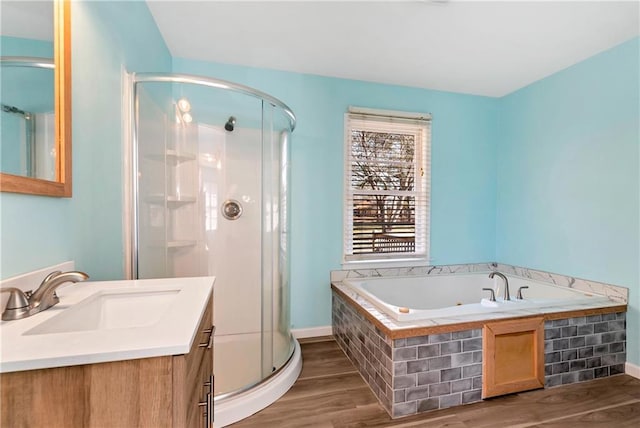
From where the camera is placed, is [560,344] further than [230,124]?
No

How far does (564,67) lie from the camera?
8.09 ft

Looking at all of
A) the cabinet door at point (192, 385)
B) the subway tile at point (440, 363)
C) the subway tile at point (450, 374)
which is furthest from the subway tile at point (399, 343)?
the cabinet door at point (192, 385)

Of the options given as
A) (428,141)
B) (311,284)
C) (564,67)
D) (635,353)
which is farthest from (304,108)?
→ (635,353)

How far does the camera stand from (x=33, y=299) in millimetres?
804

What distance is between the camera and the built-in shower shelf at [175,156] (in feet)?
6.30

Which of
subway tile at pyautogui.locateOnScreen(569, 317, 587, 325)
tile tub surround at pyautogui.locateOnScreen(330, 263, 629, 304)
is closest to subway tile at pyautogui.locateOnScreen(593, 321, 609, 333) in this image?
subway tile at pyautogui.locateOnScreen(569, 317, 587, 325)

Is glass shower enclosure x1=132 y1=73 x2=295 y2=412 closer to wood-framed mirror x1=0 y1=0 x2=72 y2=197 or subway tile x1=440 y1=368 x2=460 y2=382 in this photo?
wood-framed mirror x1=0 y1=0 x2=72 y2=197

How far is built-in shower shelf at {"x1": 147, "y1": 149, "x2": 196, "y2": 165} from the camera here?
192 centimetres

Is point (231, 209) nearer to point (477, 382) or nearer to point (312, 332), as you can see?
point (312, 332)

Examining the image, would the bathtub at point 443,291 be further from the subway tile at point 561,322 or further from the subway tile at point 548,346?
the subway tile at point 548,346

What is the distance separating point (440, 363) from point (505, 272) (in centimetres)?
187

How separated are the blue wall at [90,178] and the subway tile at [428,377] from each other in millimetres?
1779

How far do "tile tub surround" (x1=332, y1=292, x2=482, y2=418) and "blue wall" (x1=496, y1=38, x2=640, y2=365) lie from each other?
138 cm

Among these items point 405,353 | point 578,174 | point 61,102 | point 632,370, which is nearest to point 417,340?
point 405,353
